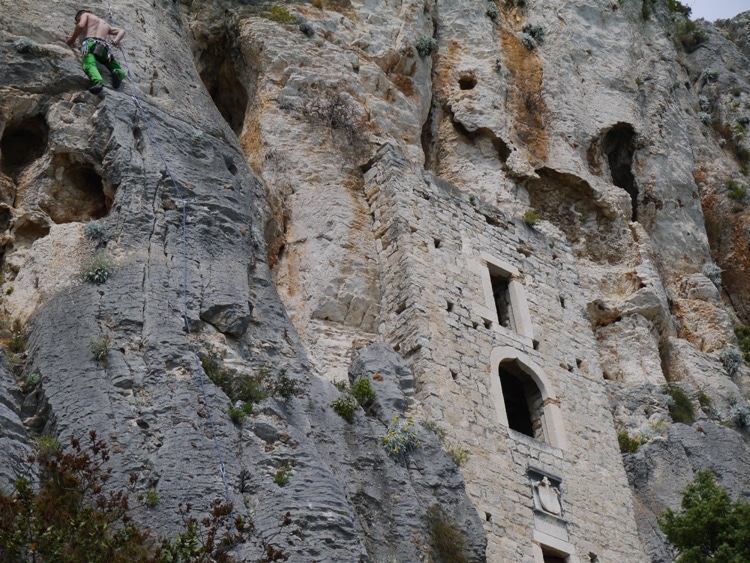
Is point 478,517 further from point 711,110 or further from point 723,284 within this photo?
point 711,110

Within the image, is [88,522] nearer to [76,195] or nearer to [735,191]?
[76,195]

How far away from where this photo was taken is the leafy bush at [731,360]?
70.2 ft

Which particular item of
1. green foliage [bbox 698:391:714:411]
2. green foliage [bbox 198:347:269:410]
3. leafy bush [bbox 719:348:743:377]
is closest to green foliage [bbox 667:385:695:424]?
green foliage [bbox 698:391:714:411]

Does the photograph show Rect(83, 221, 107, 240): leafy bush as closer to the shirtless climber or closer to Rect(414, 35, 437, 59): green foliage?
the shirtless climber

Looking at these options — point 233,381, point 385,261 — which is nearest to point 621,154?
point 385,261

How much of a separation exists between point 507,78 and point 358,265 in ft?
26.7

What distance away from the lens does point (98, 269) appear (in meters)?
12.9

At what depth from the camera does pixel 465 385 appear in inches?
636

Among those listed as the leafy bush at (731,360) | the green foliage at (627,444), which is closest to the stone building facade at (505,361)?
Result: the green foliage at (627,444)

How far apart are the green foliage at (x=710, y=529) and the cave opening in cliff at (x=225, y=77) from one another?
10.8m

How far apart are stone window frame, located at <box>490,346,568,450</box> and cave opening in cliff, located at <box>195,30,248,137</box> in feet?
22.8

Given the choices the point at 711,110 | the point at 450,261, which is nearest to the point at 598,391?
the point at 450,261

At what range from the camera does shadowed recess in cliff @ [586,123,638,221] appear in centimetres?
2427

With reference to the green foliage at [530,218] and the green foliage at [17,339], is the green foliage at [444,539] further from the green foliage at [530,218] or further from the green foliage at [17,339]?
the green foliage at [530,218]
